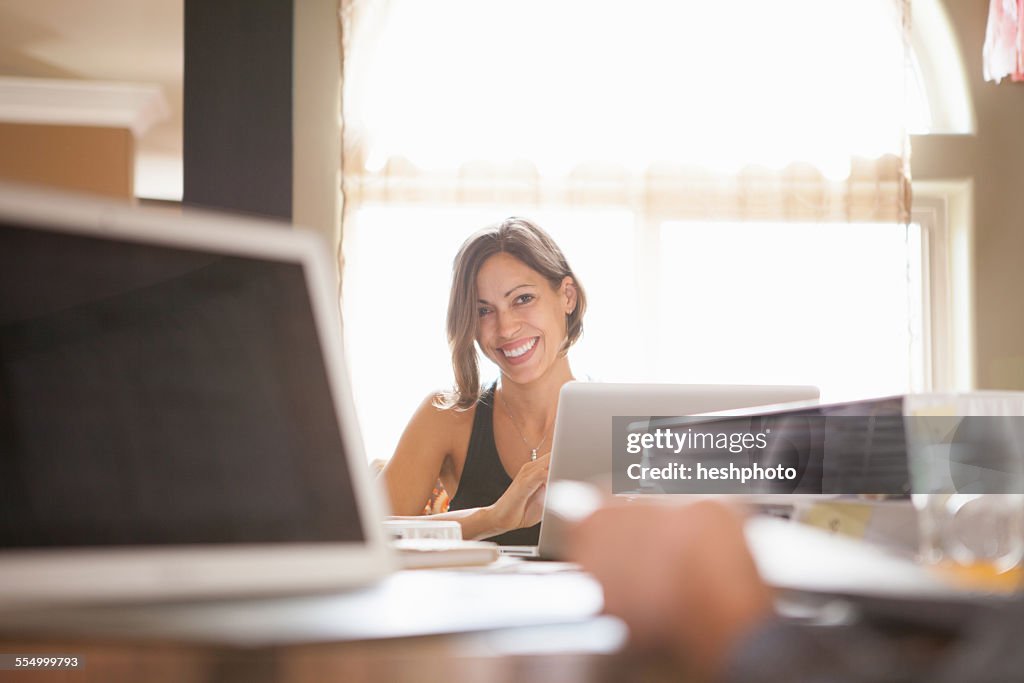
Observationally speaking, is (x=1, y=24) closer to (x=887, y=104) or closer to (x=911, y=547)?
(x=887, y=104)

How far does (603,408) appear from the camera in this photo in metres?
1.37

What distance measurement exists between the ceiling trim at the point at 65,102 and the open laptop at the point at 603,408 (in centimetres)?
335

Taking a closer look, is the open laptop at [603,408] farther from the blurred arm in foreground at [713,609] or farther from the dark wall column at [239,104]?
the dark wall column at [239,104]

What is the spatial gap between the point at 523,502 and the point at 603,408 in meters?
0.72

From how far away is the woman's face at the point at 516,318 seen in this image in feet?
8.88

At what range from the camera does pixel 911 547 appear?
0.83m

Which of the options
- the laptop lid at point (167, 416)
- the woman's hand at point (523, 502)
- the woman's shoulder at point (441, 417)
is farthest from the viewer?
the woman's shoulder at point (441, 417)

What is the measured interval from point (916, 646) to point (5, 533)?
0.49m

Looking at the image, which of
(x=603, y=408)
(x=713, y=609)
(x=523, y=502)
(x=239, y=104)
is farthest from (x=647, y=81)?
(x=713, y=609)

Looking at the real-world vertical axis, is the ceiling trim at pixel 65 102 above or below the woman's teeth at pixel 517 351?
above

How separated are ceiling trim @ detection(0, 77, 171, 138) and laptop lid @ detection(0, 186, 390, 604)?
377 cm

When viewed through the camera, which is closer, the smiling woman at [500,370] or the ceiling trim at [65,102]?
the smiling woman at [500,370]

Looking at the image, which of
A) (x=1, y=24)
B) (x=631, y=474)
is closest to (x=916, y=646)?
(x=631, y=474)

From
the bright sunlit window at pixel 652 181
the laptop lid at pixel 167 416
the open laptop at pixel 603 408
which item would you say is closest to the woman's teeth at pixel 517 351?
the bright sunlit window at pixel 652 181
